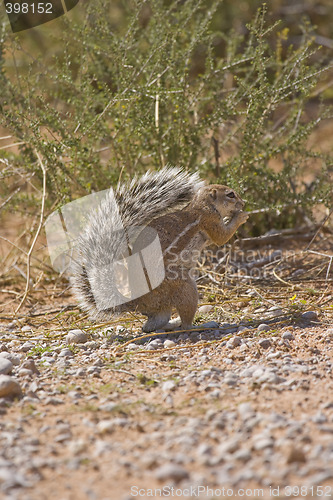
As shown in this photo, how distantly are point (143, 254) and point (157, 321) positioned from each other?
0.57 m

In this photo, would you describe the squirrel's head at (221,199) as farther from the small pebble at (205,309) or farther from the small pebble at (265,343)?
the small pebble at (265,343)

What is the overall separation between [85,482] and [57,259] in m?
3.97

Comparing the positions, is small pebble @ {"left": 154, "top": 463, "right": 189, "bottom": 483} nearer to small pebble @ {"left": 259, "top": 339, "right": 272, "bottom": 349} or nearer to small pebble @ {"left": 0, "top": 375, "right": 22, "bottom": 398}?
small pebble @ {"left": 0, "top": 375, "right": 22, "bottom": 398}

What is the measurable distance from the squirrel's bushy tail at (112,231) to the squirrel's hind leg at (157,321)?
9.4 inches

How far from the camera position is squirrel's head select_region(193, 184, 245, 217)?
4727 millimetres

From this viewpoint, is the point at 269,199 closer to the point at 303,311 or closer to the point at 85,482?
the point at 303,311

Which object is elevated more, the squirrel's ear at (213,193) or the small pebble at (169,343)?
the squirrel's ear at (213,193)

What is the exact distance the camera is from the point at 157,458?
7.82 feet

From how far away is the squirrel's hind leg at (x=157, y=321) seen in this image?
14.6 feet

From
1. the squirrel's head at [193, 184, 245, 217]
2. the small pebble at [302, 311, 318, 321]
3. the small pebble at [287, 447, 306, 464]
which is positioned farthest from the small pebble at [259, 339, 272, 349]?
the small pebble at [287, 447, 306, 464]

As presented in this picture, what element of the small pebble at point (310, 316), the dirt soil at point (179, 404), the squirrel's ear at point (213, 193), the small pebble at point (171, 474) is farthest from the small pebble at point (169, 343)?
the small pebble at point (171, 474)

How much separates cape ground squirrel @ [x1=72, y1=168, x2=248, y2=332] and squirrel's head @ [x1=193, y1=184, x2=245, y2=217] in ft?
0.75

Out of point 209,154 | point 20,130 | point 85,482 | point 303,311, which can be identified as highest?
point 20,130

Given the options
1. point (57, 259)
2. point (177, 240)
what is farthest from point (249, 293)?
point (57, 259)
